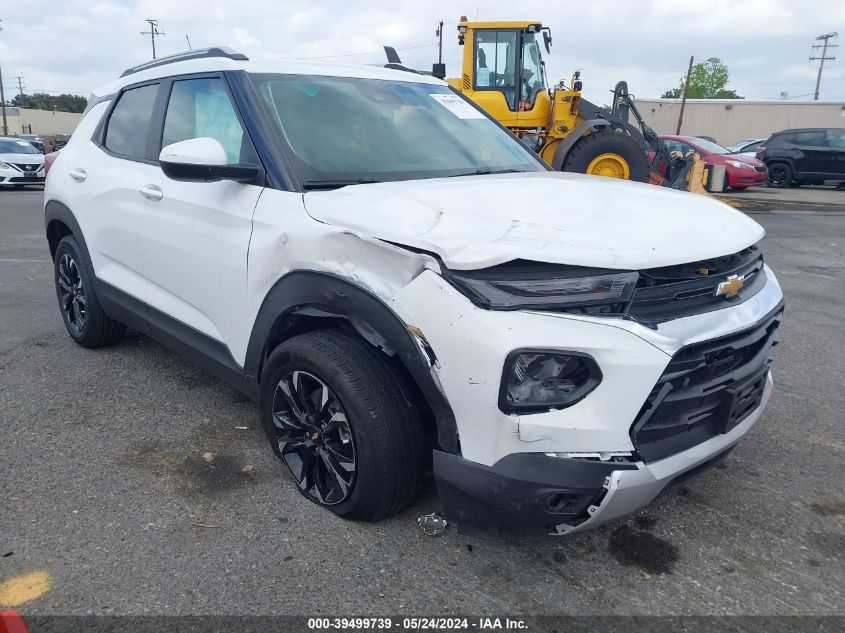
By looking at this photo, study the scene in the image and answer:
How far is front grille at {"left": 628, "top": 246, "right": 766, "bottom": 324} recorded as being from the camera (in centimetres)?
210

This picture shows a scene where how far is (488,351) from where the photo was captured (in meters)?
1.95

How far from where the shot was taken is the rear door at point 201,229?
2.86 meters

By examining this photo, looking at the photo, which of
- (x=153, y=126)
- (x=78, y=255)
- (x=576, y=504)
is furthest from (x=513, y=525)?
(x=78, y=255)

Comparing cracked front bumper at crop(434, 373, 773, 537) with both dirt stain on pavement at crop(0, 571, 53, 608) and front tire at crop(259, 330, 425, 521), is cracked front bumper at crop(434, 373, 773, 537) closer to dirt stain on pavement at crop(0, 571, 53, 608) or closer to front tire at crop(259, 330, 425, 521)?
front tire at crop(259, 330, 425, 521)

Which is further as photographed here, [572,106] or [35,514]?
[572,106]

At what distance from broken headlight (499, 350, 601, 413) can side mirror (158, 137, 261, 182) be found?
1.44m

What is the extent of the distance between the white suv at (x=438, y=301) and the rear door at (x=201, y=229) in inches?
0.5

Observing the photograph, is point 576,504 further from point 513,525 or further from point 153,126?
point 153,126

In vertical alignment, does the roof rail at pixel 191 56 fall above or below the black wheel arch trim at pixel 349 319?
above

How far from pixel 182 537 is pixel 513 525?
1282 millimetres

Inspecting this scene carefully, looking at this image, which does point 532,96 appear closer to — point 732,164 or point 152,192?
point 732,164

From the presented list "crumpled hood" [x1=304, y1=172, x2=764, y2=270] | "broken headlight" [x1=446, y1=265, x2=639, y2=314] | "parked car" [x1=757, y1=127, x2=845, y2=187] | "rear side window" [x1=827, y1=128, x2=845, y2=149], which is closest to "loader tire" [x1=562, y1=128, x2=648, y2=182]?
"crumpled hood" [x1=304, y1=172, x2=764, y2=270]

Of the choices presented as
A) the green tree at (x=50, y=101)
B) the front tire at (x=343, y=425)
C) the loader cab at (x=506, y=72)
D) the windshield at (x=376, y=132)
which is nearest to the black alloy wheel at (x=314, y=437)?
the front tire at (x=343, y=425)

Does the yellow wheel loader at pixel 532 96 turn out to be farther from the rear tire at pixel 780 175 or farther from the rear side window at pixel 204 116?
the rear tire at pixel 780 175
